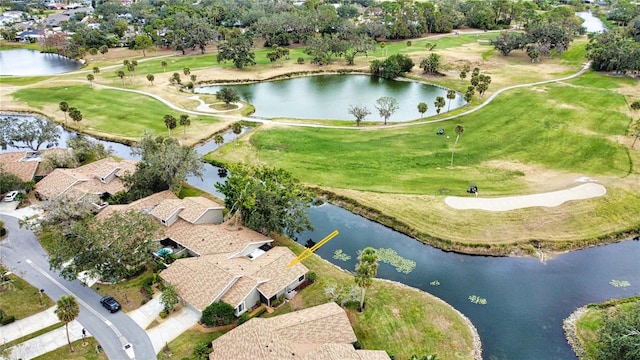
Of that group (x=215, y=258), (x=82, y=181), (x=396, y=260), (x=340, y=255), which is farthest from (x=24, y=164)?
(x=396, y=260)

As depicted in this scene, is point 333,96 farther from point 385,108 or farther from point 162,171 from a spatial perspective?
point 162,171

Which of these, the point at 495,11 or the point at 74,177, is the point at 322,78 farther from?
the point at 495,11

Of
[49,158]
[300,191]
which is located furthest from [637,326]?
[49,158]

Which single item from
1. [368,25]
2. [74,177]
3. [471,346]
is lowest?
[471,346]

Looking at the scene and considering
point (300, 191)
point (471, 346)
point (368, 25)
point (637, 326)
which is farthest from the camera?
point (368, 25)

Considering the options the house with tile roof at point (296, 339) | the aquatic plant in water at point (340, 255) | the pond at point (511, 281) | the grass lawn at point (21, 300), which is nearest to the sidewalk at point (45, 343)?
the grass lawn at point (21, 300)

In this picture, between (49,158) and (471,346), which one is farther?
(49,158)

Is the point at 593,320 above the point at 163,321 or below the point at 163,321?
above
